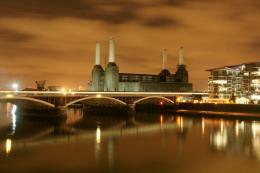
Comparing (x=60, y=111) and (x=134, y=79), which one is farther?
(x=134, y=79)

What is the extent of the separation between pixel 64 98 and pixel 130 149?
2533 cm

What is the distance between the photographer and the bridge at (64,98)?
46.3 m

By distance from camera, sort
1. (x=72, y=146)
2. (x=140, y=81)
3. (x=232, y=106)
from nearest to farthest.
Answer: (x=72, y=146)
(x=232, y=106)
(x=140, y=81)

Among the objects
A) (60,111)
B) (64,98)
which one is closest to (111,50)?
(64,98)

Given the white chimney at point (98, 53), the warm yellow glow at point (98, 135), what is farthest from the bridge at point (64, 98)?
the white chimney at point (98, 53)

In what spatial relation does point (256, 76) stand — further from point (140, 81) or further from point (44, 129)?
point (44, 129)

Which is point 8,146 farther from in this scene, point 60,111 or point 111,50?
point 111,50

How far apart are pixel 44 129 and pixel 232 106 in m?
33.2

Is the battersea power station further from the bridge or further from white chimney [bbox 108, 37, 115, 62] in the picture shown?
the bridge

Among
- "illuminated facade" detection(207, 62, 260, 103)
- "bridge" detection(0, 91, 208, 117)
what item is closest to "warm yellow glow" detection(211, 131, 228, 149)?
"bridge" detection(0, 91, 208, 117)

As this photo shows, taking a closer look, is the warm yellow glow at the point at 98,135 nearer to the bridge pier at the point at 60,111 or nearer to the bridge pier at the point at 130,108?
the bridge pier at the point at 60,111

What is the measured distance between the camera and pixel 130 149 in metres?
27.8

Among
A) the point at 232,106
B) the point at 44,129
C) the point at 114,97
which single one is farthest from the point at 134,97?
the point at 44,129

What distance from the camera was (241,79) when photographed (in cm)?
7725
